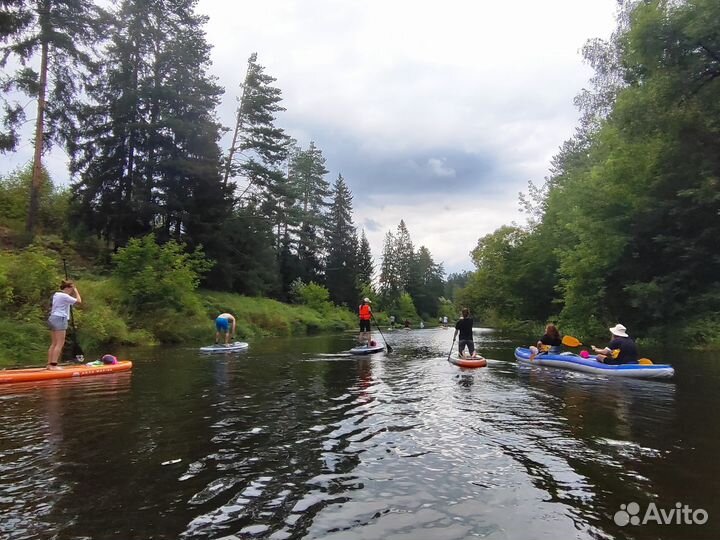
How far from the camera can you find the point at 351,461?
6.00 m

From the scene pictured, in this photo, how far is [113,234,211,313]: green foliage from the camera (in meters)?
23.9

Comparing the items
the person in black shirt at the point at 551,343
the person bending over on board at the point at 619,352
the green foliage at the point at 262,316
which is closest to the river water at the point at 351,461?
the person bending over on board at the point at 619,352

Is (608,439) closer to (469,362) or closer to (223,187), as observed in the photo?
(469,362)

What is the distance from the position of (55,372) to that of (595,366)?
48.0 feet

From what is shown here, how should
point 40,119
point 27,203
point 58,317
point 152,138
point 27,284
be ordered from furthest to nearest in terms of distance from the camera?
1. point 152,138
2. point 27,203
3. point 40,119
4. point 27,284
5. point 58,317

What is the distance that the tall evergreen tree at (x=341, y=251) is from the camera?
6694 cm

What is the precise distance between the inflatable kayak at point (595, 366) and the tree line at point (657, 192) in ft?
29.0

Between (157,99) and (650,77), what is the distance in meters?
28.5

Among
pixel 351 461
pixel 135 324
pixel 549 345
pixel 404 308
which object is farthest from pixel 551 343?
pixel 404 308

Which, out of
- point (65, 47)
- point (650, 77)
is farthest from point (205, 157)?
point (650, 77)

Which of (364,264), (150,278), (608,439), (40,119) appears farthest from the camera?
(364,264)

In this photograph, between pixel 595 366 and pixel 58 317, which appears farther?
pixel 595 366

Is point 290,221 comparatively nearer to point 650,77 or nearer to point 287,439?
point 650,77

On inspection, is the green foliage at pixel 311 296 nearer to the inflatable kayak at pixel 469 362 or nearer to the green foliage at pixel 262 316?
the green foliage at pixel 262 316
